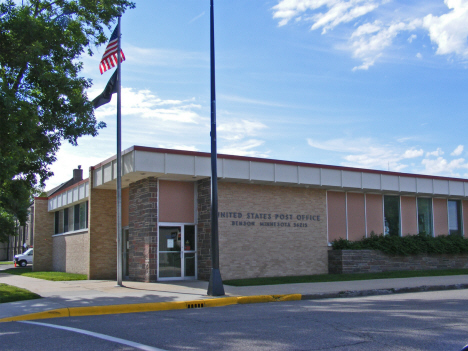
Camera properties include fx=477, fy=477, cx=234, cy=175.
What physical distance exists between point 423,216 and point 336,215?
6.10m

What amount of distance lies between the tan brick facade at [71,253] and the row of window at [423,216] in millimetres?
15141

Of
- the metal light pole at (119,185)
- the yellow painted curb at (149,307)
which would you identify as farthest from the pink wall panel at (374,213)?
the metal light pole at (119,185)

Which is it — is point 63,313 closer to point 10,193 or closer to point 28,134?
point 28,134

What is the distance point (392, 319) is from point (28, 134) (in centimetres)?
1114

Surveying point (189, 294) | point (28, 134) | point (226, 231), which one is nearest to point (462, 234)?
point (226, 231)

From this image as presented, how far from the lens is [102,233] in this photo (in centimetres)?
2188

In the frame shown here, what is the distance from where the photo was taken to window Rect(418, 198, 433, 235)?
25.3m

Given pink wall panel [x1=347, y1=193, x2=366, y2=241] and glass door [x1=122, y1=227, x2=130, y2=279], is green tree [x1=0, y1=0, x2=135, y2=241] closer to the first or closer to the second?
glass door [x1=122, y1=227, x2=130, y2=279]

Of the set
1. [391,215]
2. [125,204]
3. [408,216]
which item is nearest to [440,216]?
[408,216]

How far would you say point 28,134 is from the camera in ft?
46.4

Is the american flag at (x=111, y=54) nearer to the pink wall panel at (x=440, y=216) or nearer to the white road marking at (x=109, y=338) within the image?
the white road marking at (x=109, y=338)

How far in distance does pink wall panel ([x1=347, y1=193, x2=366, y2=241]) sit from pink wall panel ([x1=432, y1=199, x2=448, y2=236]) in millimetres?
5157

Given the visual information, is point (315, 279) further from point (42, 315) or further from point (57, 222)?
point (57, 222)

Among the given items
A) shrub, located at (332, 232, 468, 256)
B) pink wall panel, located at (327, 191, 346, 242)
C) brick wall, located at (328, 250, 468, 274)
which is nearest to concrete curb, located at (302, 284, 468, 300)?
brick wall, located at (328, 250, 468, 274)
